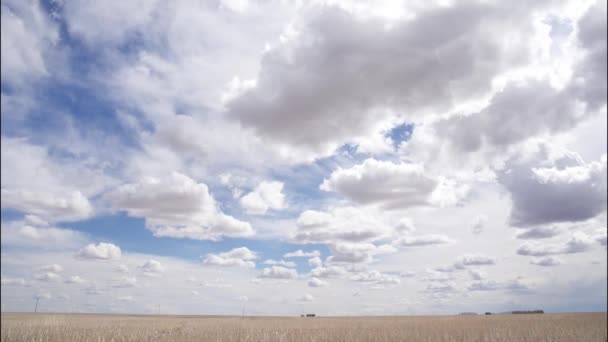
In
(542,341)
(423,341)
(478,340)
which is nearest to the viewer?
(542,341)

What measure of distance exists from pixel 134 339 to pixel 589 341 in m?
22.8

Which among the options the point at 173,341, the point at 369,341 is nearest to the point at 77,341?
the point at 173,341

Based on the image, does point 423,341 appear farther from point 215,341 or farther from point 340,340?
point 215,341

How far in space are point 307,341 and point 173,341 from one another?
6748mm

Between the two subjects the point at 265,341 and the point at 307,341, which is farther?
the point at 307,341

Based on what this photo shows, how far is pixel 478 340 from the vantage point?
23.2m

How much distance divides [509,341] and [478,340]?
2650mm

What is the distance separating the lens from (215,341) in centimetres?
2089

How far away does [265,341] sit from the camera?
783 inches

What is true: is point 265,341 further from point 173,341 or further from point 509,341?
point 509,341

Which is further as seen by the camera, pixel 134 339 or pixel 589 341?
pixel 134 339

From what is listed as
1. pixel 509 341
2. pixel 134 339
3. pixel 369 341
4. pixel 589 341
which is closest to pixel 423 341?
pixel 369 341

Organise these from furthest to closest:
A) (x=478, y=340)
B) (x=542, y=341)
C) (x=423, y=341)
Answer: (x=478, y=340)
(x=423, y=341)
(x=542, y=341)

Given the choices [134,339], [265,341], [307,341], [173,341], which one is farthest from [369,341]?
[134,339]
